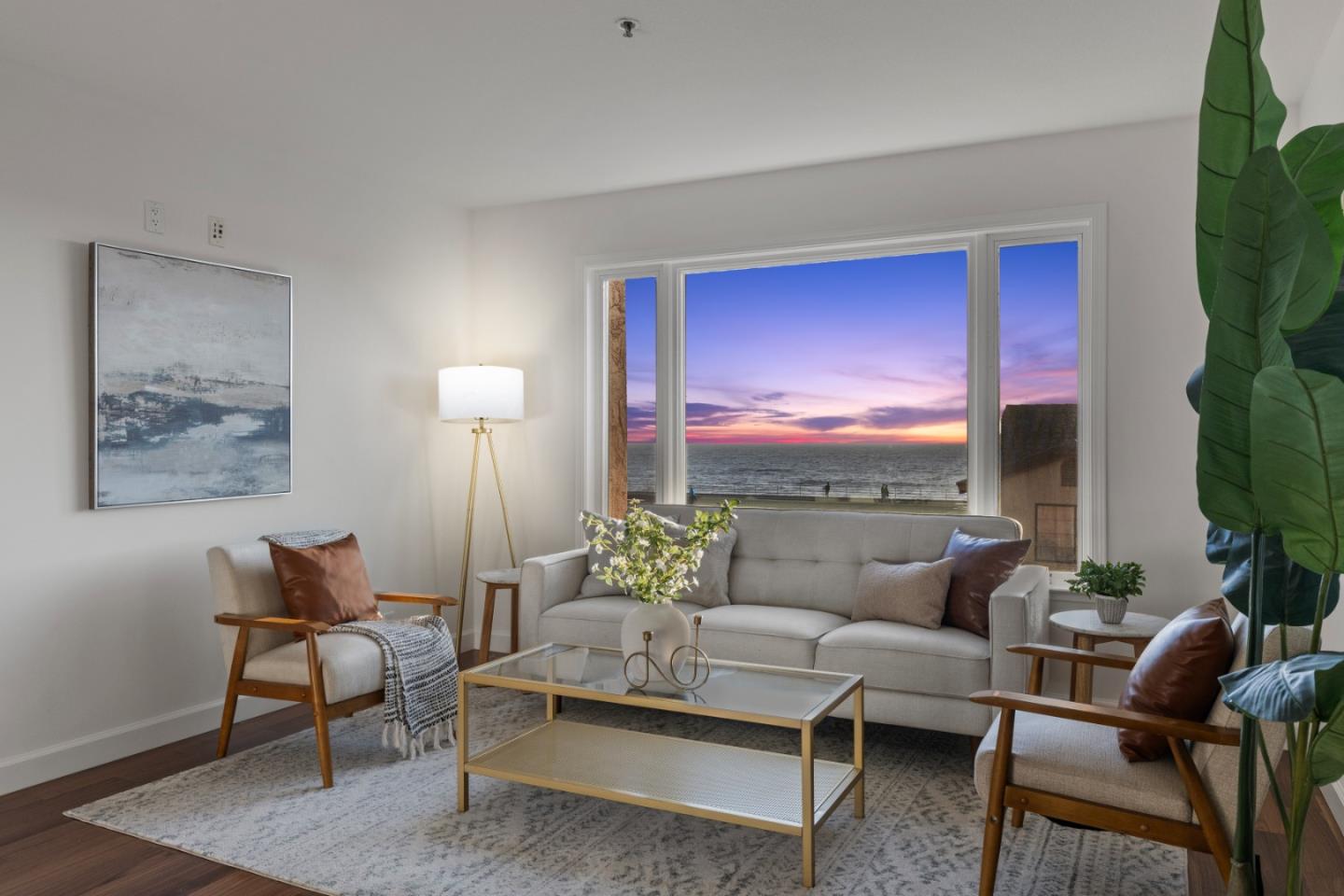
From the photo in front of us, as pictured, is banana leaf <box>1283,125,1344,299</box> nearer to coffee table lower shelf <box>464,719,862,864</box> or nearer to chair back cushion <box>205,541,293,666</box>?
coffee table lower shelf <box>464,719,862,864</box>

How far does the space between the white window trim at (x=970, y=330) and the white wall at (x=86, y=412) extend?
1.08m

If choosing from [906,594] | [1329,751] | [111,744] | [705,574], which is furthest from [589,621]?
[1329,751]

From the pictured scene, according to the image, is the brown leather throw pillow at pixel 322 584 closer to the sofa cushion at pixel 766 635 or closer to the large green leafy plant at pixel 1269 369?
the sofa cushion at pixel 766 635

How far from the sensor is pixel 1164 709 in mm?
2250

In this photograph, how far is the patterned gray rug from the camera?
8.59 feet

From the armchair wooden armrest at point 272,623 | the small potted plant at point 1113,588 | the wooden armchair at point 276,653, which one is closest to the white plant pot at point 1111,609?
the small potted plant at point 1113,588

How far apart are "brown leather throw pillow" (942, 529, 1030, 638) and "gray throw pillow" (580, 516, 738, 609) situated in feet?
3.35

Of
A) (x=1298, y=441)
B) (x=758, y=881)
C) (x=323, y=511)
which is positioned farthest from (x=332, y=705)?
(x=1298, y=441)

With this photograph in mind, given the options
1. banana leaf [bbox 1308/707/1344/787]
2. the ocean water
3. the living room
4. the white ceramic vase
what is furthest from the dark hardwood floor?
the ocean water

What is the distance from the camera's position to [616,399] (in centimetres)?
537

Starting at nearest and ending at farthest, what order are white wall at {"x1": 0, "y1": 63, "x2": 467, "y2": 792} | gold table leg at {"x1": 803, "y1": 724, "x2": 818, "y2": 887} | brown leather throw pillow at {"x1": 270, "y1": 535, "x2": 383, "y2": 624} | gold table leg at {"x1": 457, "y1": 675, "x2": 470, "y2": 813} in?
1. gold table leg at {"x1": 803, "y1": 724, "x2": 818, "y2": 887}
2. gold table leg at {"x1": 457, "y1": 675, "x2": 470, "y2": 813}
3. white wall at {"x1": 0, "y1": 63, "x2": 467, "y2": 792}
4. brown leather throw pillow at {"x1": 270, "y1": 535, "x2": 383, "y2": 624}

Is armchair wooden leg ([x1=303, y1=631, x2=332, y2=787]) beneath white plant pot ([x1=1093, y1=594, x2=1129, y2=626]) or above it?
beneath

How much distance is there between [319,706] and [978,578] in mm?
2588

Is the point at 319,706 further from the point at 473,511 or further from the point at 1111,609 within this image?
the point at 1111,609
